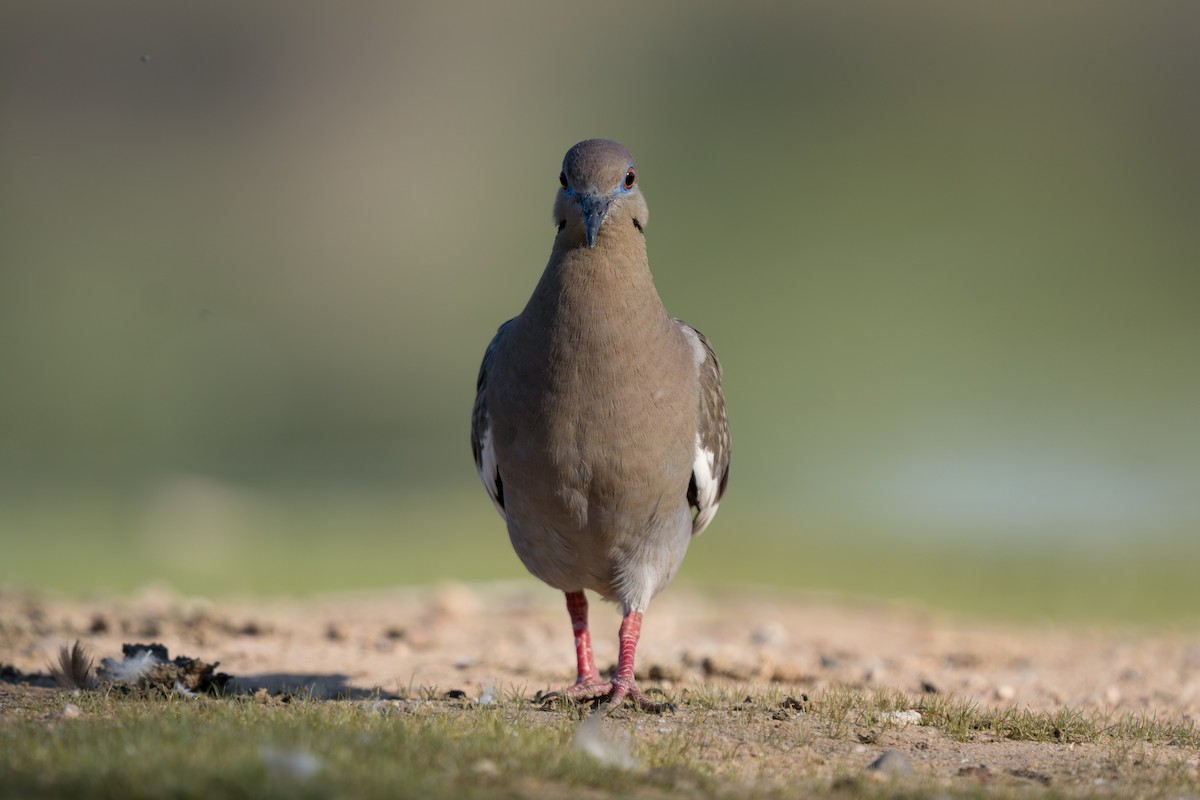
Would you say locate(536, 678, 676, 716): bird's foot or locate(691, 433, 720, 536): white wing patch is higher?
locate(691, 433, 720, 536): white wing patch

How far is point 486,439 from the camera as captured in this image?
9.06 meters

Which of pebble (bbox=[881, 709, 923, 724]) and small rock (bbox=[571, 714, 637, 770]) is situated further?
pebble (bbox=[881, 709, 923, 724])

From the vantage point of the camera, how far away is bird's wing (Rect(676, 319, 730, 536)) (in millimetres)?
8930

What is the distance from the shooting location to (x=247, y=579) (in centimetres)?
3066

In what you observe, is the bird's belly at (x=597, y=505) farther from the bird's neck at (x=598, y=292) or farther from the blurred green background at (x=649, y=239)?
the blurred green background at (x=649, y=239)

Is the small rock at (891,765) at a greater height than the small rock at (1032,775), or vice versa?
the small rock at (1032,775)

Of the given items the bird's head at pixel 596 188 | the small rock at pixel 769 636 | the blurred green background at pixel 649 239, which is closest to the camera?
the bird's head at pixel 596 188

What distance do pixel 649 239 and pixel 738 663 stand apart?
78.9 metres

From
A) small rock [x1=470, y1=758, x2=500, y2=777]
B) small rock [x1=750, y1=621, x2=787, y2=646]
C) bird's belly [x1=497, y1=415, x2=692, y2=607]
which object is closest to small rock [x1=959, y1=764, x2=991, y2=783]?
small rock [x1=470, y1=758, x2=500, y2=777]

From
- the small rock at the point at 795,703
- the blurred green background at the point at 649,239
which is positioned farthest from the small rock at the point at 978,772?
the blurred green background at the point at 649,239

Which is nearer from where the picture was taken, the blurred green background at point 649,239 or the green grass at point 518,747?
the green grass at point 518,747

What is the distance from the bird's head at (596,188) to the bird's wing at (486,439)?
34.5 inches

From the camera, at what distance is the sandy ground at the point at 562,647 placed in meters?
10.1

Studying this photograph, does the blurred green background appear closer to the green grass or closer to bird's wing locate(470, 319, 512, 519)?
bird's wing locate(470, 319, 512, 519)
